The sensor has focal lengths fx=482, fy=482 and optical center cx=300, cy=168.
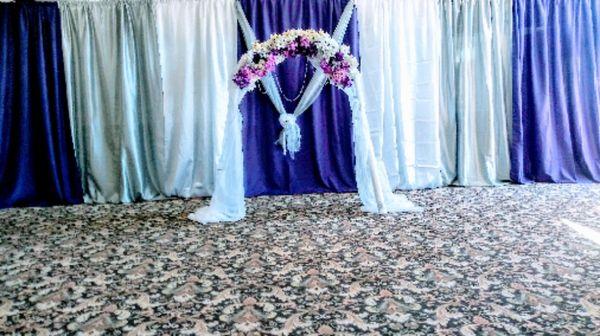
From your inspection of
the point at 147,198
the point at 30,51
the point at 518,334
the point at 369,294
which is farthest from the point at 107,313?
the point at 30,51

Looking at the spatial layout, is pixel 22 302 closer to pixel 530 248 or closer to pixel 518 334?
pixel 518 334

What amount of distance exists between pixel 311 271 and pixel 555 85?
4.64m

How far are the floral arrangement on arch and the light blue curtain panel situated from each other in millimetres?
1680

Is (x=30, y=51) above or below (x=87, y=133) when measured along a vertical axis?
above

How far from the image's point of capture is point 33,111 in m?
5.84

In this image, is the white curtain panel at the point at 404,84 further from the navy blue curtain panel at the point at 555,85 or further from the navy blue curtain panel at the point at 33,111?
the navy blue curtain panel at the point at 33,111

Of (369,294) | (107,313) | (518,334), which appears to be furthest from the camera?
(369,294)

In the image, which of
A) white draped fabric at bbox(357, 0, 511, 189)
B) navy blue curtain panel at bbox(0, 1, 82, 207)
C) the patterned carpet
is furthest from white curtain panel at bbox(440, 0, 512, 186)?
navy blue curtain panel at bbox(0, 1, 82, 207)

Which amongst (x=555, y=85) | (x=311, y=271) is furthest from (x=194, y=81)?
(x=555, y=85)

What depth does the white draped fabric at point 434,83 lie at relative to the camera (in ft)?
19.8

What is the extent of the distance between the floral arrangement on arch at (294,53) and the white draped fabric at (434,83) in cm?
138

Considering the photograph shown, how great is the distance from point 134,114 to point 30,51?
144 cm

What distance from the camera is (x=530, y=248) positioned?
3.55 meters

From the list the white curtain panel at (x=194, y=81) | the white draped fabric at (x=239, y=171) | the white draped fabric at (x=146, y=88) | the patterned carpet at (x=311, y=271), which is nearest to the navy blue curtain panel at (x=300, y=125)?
the white curtain panel at (x=194, y=81)
